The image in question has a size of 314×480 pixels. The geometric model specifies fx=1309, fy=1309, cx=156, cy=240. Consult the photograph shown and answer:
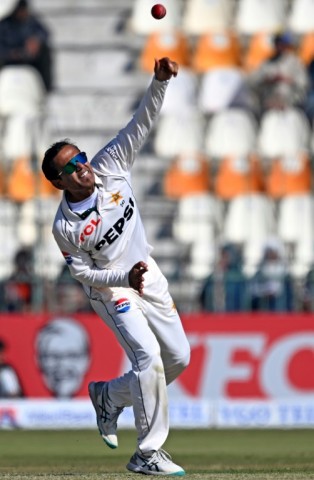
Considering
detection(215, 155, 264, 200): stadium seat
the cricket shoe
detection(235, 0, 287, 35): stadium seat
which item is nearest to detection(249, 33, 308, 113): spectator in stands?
detection(235, 0, 287, 35): stadium seat

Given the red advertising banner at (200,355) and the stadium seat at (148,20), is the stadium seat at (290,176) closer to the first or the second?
the red advertising banner at (200,355)

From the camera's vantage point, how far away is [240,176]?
13484 mm

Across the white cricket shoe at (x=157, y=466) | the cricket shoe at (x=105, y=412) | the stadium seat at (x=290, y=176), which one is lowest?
the white cricket shoe at (x=157, y=466)

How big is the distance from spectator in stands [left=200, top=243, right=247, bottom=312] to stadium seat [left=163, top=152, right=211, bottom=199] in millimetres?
1627

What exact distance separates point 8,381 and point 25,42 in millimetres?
4614

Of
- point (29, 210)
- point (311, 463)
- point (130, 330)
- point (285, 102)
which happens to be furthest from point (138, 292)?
point (285, 102)

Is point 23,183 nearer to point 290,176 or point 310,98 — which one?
point 290,176

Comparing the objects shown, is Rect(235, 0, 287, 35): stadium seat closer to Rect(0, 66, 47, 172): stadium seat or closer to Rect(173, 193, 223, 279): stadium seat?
Rect(0, 66, 47, 172): stadium seat

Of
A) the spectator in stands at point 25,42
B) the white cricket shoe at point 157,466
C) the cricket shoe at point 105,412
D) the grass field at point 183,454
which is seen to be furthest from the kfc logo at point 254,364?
the white cricket shoe at point 157,466

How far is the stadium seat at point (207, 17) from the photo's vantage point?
1583 centimetres

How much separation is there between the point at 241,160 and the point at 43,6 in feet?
14.0

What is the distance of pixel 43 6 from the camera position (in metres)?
16.4

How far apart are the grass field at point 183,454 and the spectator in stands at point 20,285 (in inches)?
48.7

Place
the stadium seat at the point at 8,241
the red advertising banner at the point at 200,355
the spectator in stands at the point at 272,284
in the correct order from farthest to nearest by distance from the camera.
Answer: the stadium seat at the point at 8,241 → the red advertising banner at the point at 200,355 → the spectator in stands at the point at 272,284
